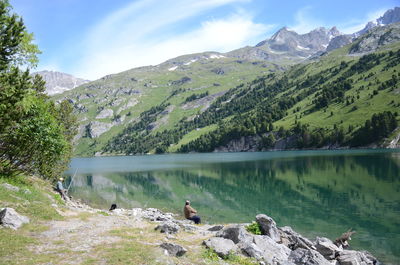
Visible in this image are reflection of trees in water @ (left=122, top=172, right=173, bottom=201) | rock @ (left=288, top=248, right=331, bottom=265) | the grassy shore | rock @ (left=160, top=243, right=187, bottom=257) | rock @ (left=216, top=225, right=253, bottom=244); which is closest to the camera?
the grassy shore

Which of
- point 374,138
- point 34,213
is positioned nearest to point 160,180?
point 34,213

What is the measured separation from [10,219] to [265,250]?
1705 cm

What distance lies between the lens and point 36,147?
34375 millimetres

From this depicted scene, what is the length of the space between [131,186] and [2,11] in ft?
243

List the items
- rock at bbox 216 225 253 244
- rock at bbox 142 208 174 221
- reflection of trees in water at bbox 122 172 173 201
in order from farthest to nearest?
reflection of trees in water at bbox 122 172 173 201, rock at bbox 142 208 174 221, rock at bbox 216 225 253 244

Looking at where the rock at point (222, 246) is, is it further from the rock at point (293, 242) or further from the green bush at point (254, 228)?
the rock at point (293, 242)

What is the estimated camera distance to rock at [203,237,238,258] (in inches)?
708

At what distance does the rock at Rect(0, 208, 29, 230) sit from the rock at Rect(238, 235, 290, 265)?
14770mm

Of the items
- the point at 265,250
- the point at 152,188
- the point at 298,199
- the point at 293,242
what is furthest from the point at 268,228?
the point at 152,188

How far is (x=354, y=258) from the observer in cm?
2448

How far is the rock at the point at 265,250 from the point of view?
61.7 feet

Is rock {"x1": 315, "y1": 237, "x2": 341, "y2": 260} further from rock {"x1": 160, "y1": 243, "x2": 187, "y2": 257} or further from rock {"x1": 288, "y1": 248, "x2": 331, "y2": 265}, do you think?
rock {"x1": 160, "y1": 243, "x2": 187, "y2": 257}

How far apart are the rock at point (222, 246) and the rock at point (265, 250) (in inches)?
27.1

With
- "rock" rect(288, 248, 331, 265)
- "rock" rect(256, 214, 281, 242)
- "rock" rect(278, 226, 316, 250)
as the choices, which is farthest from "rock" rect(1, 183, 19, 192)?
"rock" rect(288, 248, 331, 265)
